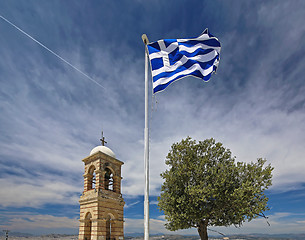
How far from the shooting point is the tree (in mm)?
17234

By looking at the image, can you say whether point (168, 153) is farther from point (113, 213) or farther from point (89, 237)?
point (89, 237)

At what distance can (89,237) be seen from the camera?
53.9 ft

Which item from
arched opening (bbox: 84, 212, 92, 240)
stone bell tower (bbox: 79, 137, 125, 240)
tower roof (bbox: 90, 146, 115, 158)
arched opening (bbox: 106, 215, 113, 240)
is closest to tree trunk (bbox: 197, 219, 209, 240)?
stone bell tower (bbox: 79, 137, 125, 240)

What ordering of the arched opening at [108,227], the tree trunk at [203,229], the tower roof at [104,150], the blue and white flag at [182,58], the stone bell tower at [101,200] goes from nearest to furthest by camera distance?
the blue and white flag at [182,58] < the stone bell tower at [101,200] < the arched opening at [108,227] < the tower roof at [104,150] < the tree trunk at [203,229]

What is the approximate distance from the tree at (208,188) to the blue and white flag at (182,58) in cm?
1001

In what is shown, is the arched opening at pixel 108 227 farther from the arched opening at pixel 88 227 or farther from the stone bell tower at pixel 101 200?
the arched opening at pixel 88 227

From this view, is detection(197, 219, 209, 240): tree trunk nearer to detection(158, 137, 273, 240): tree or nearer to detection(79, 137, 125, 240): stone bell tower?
detection(158, 137, 273, 240): tree

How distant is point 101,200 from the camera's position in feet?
51.9

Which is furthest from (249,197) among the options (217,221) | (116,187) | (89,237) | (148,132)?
(89,237)

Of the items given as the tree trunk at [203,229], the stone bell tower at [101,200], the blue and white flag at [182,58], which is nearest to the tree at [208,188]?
the tree trunk at [203,229]

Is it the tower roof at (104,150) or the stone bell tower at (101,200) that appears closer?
the stone bell tower at (101,200)

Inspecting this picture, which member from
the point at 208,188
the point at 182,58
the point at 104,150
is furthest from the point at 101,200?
the point at 182,58

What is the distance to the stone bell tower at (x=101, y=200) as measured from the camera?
1545cm

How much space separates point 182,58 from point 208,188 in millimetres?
11407
